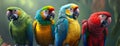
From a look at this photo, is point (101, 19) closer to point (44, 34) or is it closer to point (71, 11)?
point (71, 11)

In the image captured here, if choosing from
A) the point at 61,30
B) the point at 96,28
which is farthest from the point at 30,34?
the point at 96,28

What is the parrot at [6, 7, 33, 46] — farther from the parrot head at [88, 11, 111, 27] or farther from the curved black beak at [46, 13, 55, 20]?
the parrot head at [88, 11, 111, 27]

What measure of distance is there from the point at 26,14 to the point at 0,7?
248 mm

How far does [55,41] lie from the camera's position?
148 centimetres

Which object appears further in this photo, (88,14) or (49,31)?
(88,14)

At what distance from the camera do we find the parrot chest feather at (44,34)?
4.84 feet

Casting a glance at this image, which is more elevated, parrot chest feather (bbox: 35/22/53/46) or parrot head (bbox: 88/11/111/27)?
A: parrot head (bbox: 88/11/111/27)

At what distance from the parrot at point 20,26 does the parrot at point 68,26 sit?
0.61 feet

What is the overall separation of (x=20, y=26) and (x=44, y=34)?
15 cm

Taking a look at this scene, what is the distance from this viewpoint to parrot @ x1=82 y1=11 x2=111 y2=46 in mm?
1404

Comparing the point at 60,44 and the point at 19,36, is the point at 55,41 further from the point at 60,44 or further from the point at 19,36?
the point at 19,36

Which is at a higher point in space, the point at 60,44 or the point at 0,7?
the point at 0,7

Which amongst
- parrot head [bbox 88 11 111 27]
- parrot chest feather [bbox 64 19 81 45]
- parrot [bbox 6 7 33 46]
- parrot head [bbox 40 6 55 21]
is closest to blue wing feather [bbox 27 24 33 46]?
parrot [bbox 6 7 33 46]

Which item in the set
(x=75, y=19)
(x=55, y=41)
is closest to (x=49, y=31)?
(x=55, y=41)
